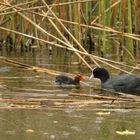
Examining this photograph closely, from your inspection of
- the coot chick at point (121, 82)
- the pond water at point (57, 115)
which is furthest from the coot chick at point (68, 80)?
the coot chick at point (121, 82)

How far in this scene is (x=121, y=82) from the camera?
9820 mm

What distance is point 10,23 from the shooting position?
13125 millimetres

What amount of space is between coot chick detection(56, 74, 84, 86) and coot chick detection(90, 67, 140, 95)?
32 centimetres

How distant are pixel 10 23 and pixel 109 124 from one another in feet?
21.2

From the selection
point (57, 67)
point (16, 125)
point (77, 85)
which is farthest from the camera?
point (57, 67)

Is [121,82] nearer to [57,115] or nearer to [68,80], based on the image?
[68,80]

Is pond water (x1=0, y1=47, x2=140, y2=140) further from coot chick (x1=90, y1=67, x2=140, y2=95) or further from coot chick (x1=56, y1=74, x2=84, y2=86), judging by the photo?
coot chick (x1=90, y1=67, x2=140, y2=95)

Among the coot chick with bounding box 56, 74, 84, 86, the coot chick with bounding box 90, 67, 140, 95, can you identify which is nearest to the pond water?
the coot chick with bounding box 56, 74, 84, 86

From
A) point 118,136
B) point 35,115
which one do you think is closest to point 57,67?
point 35,115

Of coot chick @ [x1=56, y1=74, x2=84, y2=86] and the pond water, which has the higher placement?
coot chick @ [x1=56, y1=74, x2=84, y2=86]

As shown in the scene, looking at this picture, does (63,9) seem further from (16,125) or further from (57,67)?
(16,125)

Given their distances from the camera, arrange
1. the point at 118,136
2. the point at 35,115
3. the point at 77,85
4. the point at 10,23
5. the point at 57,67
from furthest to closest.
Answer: the point at 10,23, the point at 57,67, the point at 77,85, the point at 35,115, the point at 118,136

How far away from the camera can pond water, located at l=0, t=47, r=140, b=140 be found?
655 centimetres

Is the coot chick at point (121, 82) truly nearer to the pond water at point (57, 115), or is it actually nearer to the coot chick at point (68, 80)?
the coot chick at point (68, 80)
